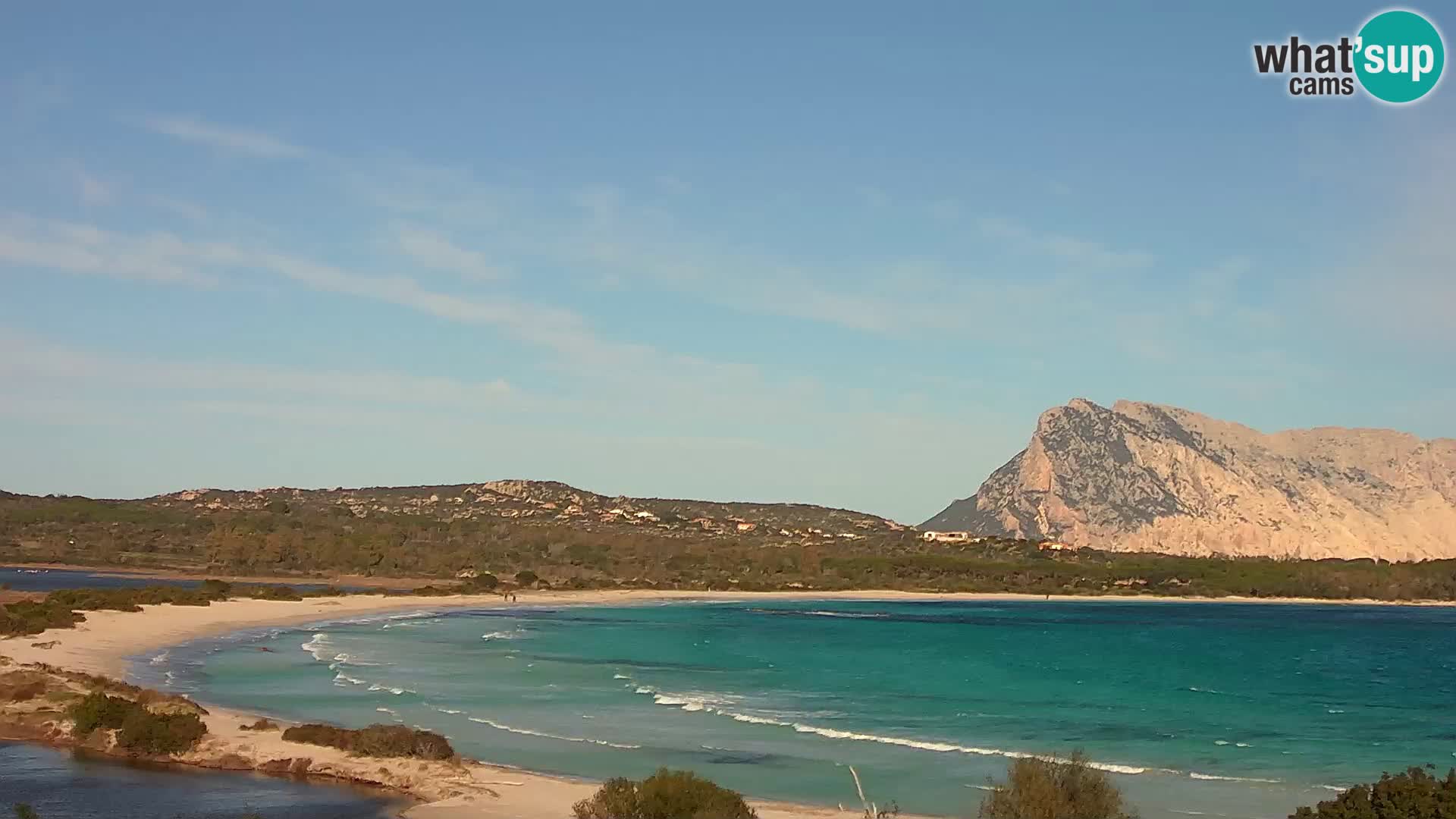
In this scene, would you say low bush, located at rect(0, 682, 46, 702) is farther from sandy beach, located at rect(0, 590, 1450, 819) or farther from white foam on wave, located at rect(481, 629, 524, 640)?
white foam on wave, located at rect(481, 629, 524, 640)

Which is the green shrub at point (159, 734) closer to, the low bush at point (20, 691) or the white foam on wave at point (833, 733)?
the low bush at point (20, 691)

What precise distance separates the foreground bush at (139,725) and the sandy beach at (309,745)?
18.4 inches

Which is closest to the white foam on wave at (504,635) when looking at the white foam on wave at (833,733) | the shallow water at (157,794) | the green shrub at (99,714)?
the white foam on wave at (833,733)

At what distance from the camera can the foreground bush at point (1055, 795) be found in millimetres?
19109

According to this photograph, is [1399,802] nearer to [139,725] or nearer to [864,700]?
[139,725]

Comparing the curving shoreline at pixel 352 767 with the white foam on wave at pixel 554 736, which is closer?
the curving shoreline at pixel 352 767

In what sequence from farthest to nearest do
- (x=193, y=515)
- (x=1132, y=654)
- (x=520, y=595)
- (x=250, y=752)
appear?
1. (x=193, y=515)
2. (x=520, y=595)
3. (x=1132, y=654)
4. (x=250, y=752)

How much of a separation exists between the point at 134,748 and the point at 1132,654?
196 ft

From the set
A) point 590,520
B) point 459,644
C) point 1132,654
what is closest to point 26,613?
point 459,644

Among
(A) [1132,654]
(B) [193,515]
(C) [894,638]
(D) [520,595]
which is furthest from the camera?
(B) [193,515]

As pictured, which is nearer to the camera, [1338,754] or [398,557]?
[1338,754]

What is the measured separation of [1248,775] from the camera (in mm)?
29031

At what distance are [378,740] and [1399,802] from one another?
1905 cm

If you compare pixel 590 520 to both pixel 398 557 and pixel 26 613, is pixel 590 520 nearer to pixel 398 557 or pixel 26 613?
pixel 398 557
